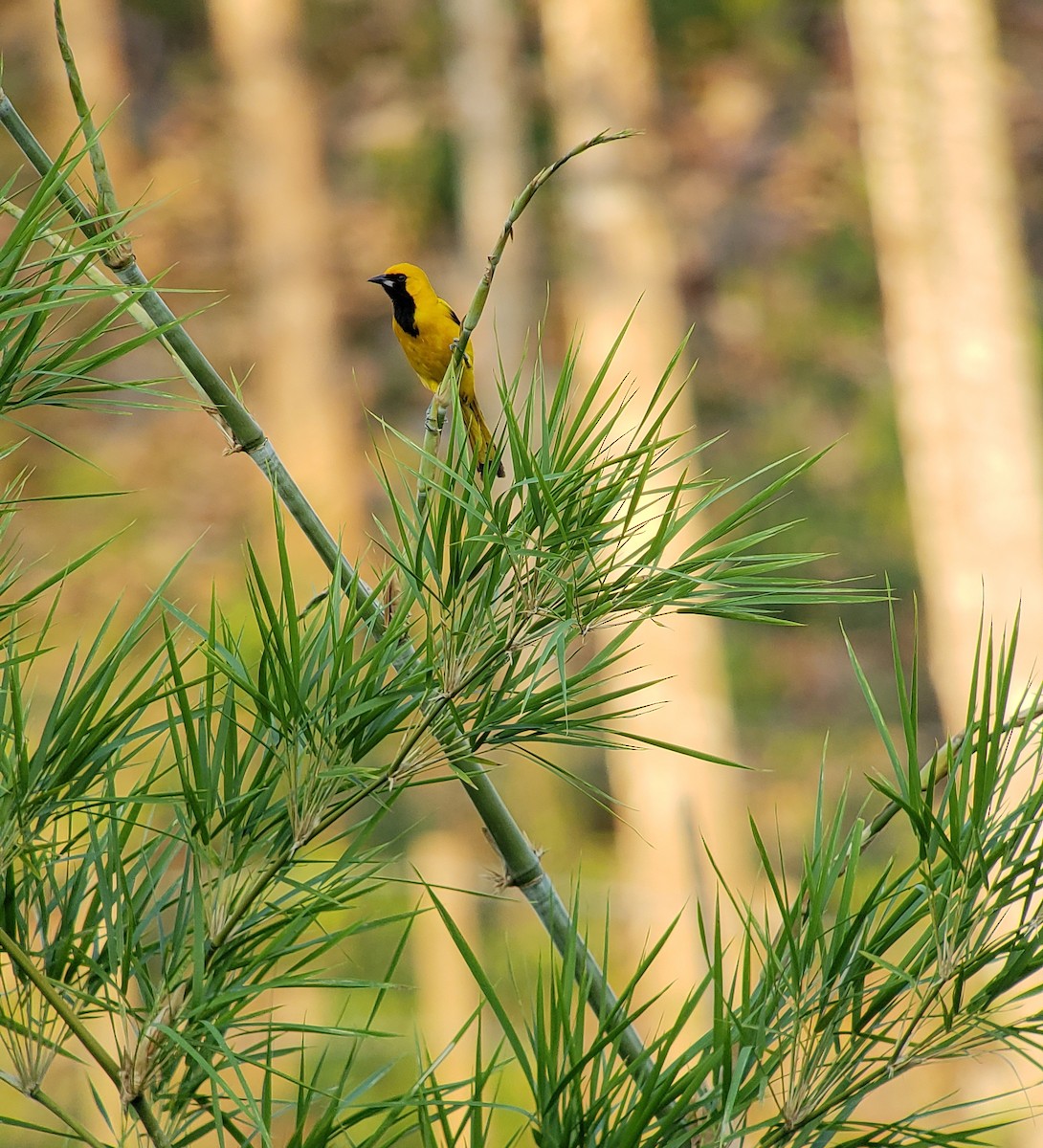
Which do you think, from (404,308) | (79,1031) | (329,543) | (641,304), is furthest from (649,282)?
(79,1031)

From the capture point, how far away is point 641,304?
6363 mm

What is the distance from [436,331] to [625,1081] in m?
1.65

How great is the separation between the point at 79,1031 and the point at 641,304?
5.83 m

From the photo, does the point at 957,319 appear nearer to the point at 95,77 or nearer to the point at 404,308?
the point at 404,308

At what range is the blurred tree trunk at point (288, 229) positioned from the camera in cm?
751

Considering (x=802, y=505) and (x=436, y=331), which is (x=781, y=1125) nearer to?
(x=436, y=331)

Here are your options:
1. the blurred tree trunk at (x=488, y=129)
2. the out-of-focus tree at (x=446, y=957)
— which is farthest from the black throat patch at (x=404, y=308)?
the out-of-focus tree at (x=446, y=957)

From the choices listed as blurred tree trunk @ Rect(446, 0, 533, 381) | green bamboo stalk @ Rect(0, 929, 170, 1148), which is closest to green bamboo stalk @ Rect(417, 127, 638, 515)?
green bamboo stalk @ Rect(0, 929, 170, 1148)

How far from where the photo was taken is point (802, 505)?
9406mm

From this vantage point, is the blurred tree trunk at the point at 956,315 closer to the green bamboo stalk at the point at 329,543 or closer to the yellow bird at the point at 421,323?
the yellow bird at the point at 421,323

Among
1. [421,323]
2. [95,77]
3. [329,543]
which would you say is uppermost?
[95,77]

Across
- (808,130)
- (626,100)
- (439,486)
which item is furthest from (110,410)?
(808,130)

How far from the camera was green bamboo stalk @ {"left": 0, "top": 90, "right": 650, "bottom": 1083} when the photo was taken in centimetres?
90

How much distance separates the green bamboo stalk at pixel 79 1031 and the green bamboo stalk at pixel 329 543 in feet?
0.92
